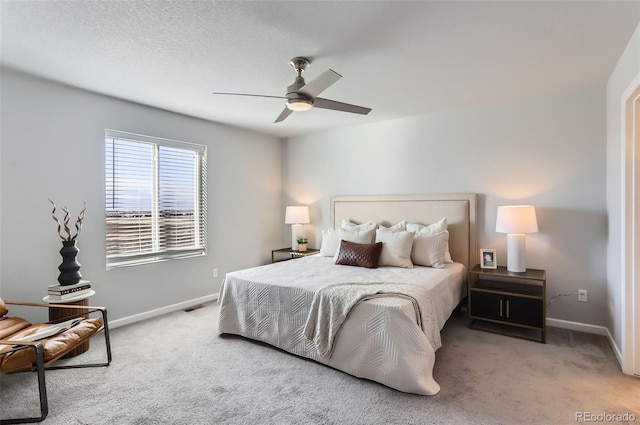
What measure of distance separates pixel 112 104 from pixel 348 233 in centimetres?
300

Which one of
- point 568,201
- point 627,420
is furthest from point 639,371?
point 568,201

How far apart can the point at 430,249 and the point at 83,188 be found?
3696 mm

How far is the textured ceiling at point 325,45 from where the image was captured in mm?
1938

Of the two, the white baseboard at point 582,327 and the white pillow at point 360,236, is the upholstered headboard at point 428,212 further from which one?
the white baseboard at point 582,327

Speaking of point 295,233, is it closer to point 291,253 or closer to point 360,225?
point 291,253

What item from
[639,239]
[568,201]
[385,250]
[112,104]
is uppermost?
[112,104]

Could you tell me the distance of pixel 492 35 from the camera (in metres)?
2.21

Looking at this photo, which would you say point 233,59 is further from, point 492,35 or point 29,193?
point 29,193

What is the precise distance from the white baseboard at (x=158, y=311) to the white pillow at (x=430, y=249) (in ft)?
9.26

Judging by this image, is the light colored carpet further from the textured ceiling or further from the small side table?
the textured ceiling

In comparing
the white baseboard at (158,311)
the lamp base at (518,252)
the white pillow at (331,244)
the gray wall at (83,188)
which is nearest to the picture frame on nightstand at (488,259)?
the lamp base at (518,252)

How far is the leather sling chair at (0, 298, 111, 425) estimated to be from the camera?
1.94m

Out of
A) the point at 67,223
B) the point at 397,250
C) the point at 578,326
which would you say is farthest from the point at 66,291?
the point at 578,326

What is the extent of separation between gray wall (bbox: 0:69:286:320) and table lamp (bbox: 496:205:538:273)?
3.52 m
